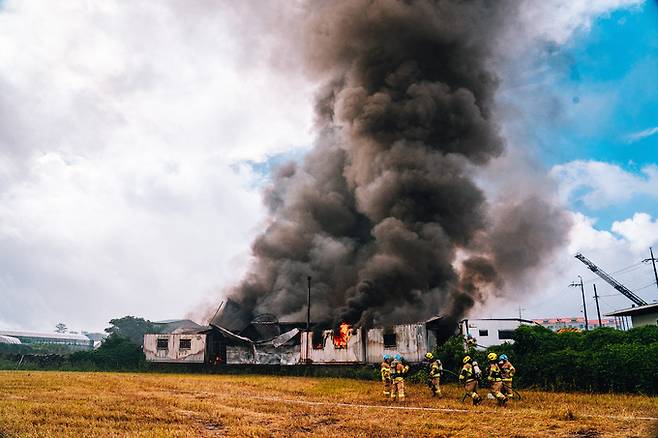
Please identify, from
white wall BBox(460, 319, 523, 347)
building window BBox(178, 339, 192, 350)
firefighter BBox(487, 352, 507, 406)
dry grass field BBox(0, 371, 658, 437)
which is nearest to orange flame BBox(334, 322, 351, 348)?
white wall BBox(460, 319, 523, 347)

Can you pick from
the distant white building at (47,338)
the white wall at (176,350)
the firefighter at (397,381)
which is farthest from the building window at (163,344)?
the distant white building at (47,338)

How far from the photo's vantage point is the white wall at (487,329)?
34.6 m

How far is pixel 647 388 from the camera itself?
15.7 meters

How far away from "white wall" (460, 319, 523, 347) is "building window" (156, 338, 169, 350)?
22538 millimetres

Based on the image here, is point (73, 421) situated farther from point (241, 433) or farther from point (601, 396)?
point (601, 396)

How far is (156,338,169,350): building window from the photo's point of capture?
35.0 metres

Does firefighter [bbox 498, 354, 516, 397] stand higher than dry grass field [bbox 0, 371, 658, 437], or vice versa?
firefighter [bbox 498, 354, 516, 397]

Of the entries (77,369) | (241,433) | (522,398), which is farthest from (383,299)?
(241,433)

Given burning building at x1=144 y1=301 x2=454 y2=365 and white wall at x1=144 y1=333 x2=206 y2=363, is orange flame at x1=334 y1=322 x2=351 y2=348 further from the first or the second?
white wall at x1=144 y1=333 x2=206 y2=363

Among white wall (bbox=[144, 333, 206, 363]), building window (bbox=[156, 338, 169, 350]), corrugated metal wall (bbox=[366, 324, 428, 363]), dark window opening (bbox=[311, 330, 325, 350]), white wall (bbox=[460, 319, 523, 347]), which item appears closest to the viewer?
corrugated metal wall (bbox=[366, 324, 428, 363])

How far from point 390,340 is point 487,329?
36.0 ft

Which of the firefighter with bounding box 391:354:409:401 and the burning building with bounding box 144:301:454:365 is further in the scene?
the burning building with bounding box 144:301:454:365

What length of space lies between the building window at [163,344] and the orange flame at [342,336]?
13.6 meters

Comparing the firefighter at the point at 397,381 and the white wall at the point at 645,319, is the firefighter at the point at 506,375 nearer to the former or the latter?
the firefighter at the point at 397,381
